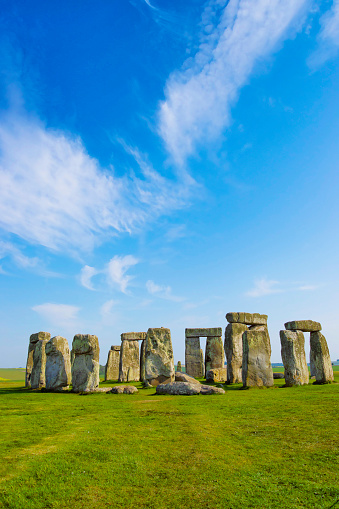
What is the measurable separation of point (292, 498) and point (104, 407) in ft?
20.3

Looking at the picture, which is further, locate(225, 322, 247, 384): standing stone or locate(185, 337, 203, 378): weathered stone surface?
locate(185, 337, 203, 378): weathered stone surface

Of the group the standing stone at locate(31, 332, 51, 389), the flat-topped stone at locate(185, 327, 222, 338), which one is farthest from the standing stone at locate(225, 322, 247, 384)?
the standing stone at locate(31, 332, 51, 389)

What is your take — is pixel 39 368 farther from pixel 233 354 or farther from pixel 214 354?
pixel 214 354

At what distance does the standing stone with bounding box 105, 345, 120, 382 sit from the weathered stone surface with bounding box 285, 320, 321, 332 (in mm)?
13325

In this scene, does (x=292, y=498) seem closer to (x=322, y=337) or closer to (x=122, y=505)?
(x=122, y=505)

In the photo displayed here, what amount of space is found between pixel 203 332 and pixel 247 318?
19.2 feet

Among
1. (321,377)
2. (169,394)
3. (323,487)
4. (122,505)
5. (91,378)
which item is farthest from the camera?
(321,377)

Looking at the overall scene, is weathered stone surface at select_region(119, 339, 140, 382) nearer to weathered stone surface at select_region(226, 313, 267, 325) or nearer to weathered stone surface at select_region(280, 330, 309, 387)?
weathered stone surface at select_region(226, 313, 267, 325)

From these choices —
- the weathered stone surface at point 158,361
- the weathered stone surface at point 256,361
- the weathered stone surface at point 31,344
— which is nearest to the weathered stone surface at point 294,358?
the weathered stone surface at point 256,361

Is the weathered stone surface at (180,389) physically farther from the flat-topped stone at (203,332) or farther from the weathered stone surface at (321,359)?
the flat-topped stone at (203,332)

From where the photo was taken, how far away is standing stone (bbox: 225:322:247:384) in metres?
15.2

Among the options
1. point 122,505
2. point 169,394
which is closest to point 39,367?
point 169,394

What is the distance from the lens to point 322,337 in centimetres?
1392

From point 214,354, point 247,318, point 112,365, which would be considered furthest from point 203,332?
point 112,365
